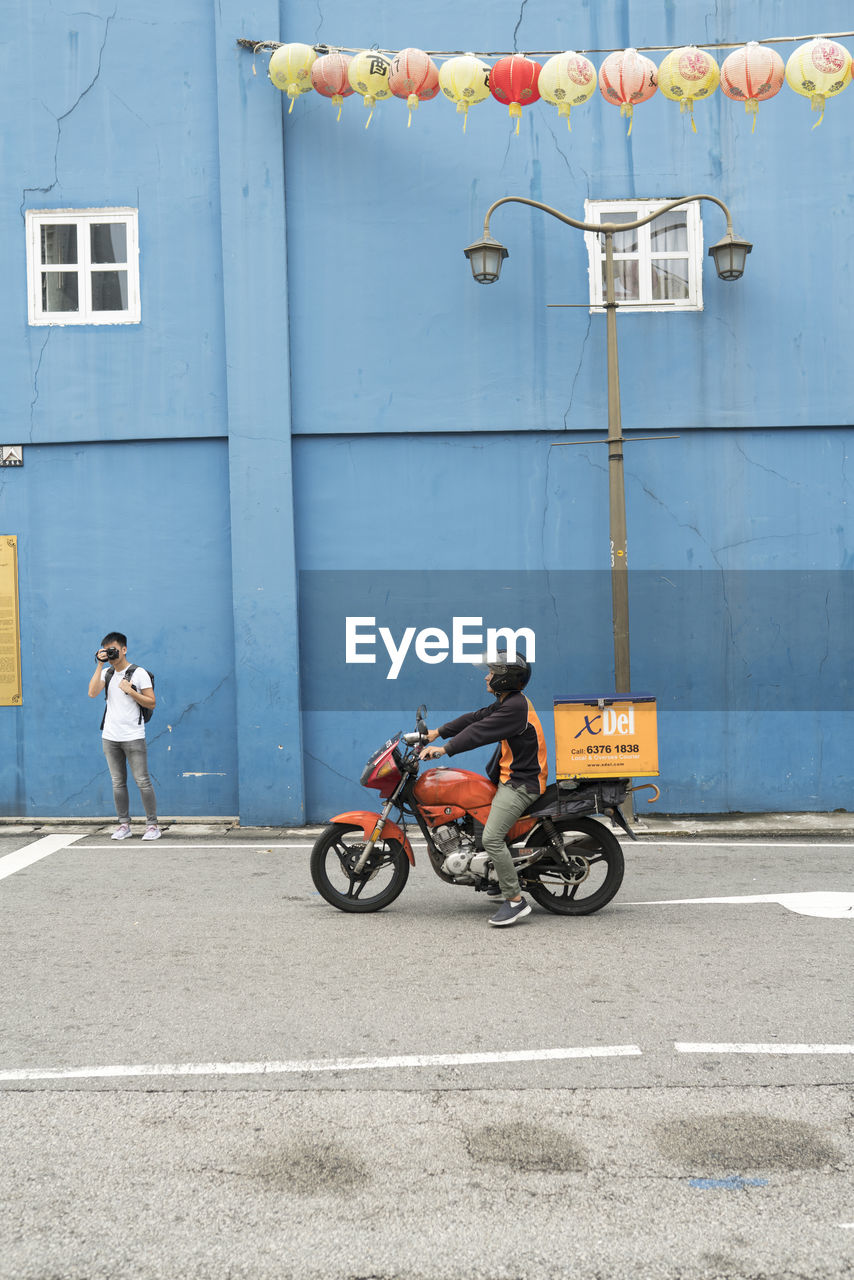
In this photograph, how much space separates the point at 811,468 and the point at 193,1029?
8.55 metres

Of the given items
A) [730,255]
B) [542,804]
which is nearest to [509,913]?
[542,804]

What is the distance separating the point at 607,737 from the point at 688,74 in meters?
5.87

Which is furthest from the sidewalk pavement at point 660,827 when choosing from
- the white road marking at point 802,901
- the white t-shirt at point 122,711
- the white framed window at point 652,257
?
the white framed window at point 652,257

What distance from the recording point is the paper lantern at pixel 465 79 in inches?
379

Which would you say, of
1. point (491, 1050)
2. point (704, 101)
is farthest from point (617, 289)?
point (491, 1050)

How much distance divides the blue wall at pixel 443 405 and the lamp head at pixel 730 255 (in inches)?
33.2

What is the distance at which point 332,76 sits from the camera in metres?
10.1

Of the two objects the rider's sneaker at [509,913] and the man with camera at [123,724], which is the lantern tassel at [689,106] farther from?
the rider's sneaker at [509,913]

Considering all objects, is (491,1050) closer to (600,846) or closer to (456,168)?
(600,846)

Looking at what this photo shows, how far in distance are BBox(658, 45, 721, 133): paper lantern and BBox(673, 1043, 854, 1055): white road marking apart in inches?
312

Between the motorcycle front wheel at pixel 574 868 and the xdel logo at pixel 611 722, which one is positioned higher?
the xdel logo at pixel 611 722

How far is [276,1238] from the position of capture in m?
3.36

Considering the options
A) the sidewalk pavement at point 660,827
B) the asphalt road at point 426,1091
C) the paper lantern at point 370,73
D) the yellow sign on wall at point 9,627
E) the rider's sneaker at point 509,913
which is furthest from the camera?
the yellow sign on wall at point 9,627

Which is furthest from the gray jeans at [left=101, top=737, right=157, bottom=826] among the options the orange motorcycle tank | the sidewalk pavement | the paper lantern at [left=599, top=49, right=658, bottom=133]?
the paper lantern at [left=599, top=49, right=658, bottom=133]
